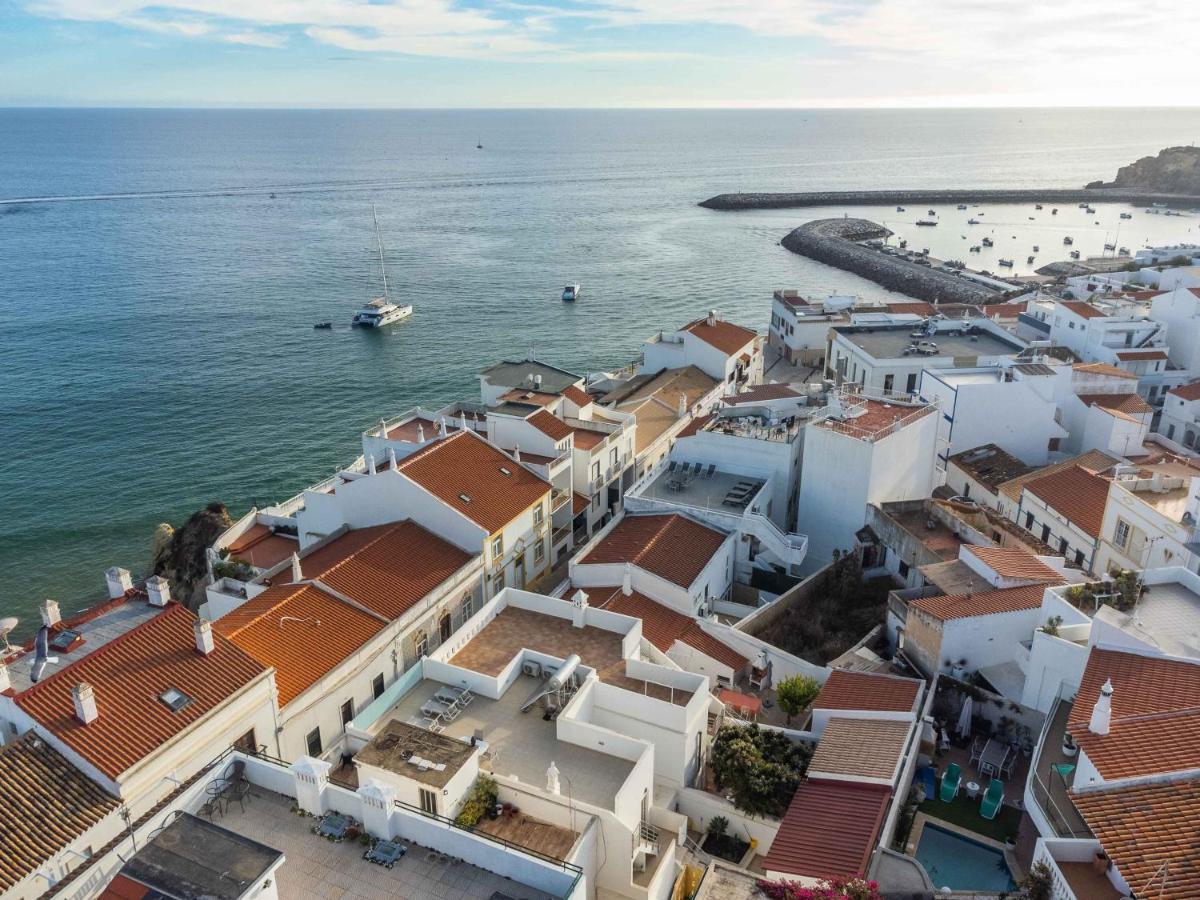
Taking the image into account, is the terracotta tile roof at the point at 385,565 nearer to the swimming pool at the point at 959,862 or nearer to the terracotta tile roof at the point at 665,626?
the terracotta tile roof at the point at 665,626

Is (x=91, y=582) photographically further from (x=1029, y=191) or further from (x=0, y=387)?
(x=1029, y=191)

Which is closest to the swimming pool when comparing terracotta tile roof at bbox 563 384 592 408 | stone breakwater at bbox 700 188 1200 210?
terracotta tile roof at bbox 563 384 592 408

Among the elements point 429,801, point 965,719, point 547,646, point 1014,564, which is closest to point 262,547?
point 547,646

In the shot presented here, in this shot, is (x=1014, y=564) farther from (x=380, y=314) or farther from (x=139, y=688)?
(x=380, y=314)

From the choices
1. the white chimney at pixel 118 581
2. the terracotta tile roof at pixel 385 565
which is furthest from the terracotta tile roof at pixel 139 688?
the white chimney at pixel 118 581

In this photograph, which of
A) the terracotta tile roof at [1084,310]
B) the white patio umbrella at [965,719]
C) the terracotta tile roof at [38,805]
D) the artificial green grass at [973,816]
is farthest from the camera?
the terracotta tile roof at [1084,310]
